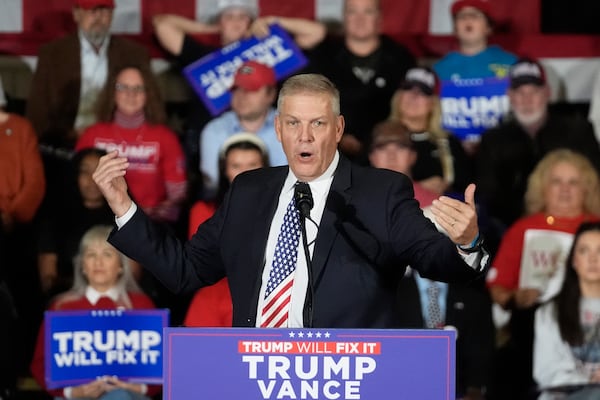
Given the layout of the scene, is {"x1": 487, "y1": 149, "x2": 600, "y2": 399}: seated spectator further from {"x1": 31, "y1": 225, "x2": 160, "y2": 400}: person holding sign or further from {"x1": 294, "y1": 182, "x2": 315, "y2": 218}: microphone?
{"x1": 294, "y1": 182, "x2": 315, "y2": 218}: microphone

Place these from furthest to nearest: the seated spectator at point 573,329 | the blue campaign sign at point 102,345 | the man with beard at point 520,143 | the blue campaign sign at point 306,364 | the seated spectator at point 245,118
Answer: the man with beard at point 520,143 < the seated spectator at point 245,118 < the seated spectator at point 573,329 < the blue campaign sign at point 102,345 < the blue campaign sign at point 306,364

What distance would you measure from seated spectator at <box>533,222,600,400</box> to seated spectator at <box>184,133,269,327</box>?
1246 millimetres

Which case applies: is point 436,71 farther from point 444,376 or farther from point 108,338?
point 444,376

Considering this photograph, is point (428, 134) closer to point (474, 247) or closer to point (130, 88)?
point (130, 88)

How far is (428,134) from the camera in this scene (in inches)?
Result: 227

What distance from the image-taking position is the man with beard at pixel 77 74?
237 inches

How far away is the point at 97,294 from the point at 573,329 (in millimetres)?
1881

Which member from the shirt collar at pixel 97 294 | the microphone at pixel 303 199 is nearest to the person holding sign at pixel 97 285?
the shirt collar at pixel 97 294

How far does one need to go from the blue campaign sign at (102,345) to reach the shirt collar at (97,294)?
1.14ft

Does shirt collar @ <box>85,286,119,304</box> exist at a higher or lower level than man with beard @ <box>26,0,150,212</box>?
lower

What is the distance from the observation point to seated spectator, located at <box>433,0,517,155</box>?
19.8ft

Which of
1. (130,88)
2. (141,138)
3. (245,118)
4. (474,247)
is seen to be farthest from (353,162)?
(474,247)

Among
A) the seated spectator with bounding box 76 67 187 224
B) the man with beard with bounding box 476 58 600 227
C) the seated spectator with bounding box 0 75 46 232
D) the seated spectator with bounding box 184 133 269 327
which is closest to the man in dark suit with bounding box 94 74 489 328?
the seated spectator with bounding box 184 133 269 327

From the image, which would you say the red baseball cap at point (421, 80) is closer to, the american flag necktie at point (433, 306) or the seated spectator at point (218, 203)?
the seated spectator at point (218, 203)
